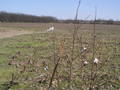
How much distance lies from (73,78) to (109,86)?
864mm

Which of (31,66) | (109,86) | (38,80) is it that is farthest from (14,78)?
(109,86)

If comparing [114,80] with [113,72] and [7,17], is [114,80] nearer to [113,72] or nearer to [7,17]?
[113,72]

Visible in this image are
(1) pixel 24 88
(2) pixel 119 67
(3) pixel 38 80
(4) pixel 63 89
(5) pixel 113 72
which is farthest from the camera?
(2) pixel 119 67

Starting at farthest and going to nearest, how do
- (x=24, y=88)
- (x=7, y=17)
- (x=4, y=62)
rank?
(x=7, y=17) < (x=4, y=62) < (x=24, y=88)

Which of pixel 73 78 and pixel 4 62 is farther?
pixel 4 62

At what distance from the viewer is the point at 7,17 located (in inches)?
2987

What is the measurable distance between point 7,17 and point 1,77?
70.2m

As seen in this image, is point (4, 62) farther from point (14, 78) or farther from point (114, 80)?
point (114, 80)

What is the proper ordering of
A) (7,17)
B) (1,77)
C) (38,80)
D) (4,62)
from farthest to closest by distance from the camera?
(7,17)
(4,62)
(1,77)
(38,80)

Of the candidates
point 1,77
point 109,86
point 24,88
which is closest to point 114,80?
point 109,86

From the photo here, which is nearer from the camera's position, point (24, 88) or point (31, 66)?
point (24, 88)

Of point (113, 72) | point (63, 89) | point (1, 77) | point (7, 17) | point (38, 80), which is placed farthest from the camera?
point (7, 17)

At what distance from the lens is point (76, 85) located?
19.5ft

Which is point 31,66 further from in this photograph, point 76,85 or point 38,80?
point 76,85
